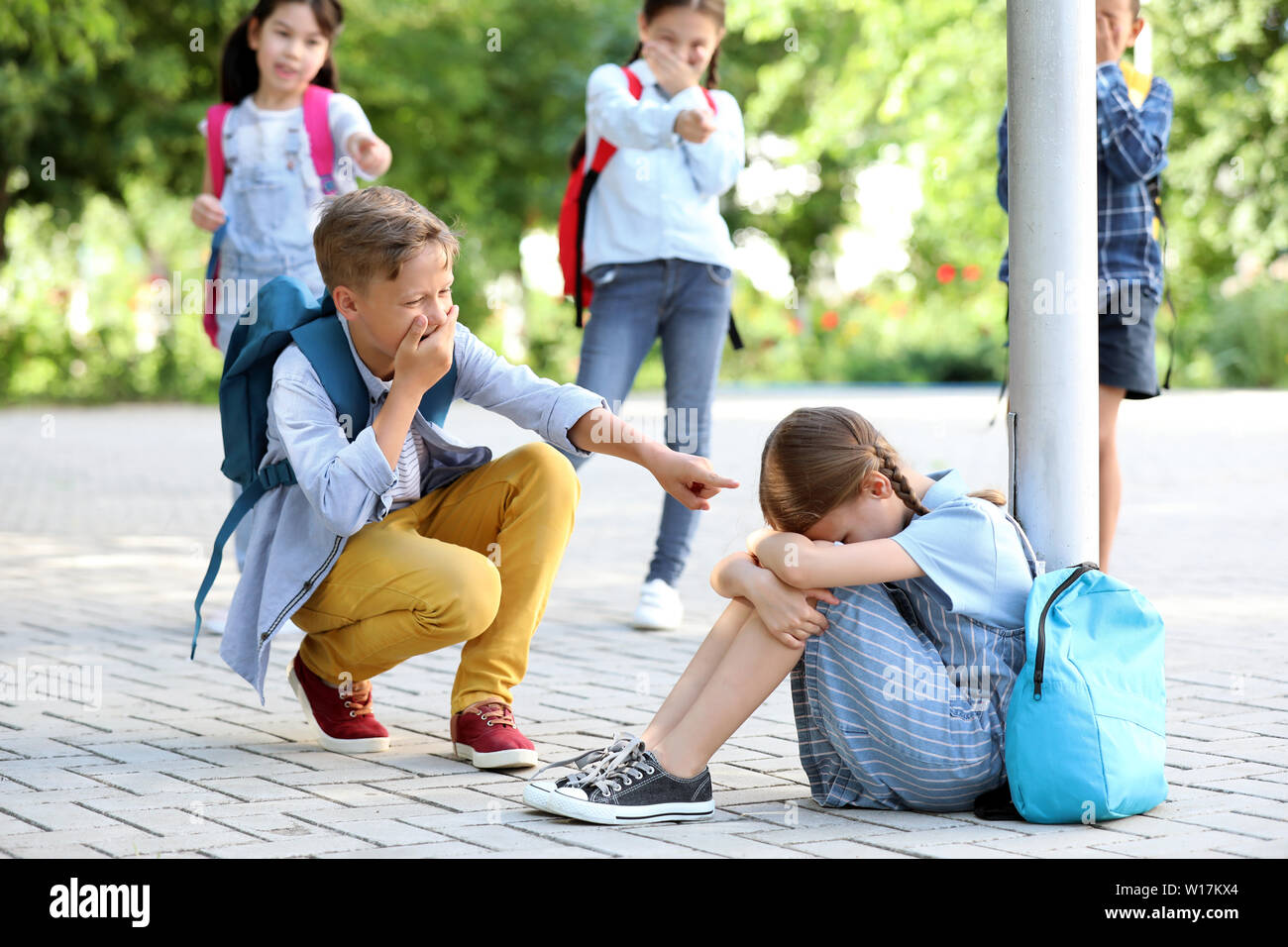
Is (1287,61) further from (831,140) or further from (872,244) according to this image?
(872,244)

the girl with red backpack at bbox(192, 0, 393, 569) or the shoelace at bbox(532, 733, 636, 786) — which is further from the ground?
the girl with red backpack at bbox(192, 0, 393, 569)

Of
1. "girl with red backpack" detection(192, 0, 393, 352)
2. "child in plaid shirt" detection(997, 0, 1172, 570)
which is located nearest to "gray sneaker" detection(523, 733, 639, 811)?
"child in plaid shirt" detection(997, 0, 1172, 570)

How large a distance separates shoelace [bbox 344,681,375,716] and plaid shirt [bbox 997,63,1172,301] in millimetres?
2347

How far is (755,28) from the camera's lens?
22.6m

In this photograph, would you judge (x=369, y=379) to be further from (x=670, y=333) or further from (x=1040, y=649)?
(x=670, y=333)

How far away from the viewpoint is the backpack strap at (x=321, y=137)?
5859mm

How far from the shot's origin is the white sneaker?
583 centimetres

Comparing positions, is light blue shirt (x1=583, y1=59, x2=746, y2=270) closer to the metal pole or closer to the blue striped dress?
the metal pole

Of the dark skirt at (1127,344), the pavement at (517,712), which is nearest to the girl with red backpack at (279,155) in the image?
the pavement at (517,712)

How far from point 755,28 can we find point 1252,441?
1152 centimetres

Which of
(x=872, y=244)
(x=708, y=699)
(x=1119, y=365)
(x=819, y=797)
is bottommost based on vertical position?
(x=819, y=797)

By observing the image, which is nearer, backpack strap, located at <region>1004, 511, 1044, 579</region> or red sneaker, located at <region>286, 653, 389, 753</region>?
backpack strap, located at <region>1004, 511, 1044, 579</region>

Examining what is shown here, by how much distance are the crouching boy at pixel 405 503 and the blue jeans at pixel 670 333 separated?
66.3 inches

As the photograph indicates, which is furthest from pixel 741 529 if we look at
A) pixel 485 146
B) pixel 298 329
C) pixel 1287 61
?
pixel 485 146
